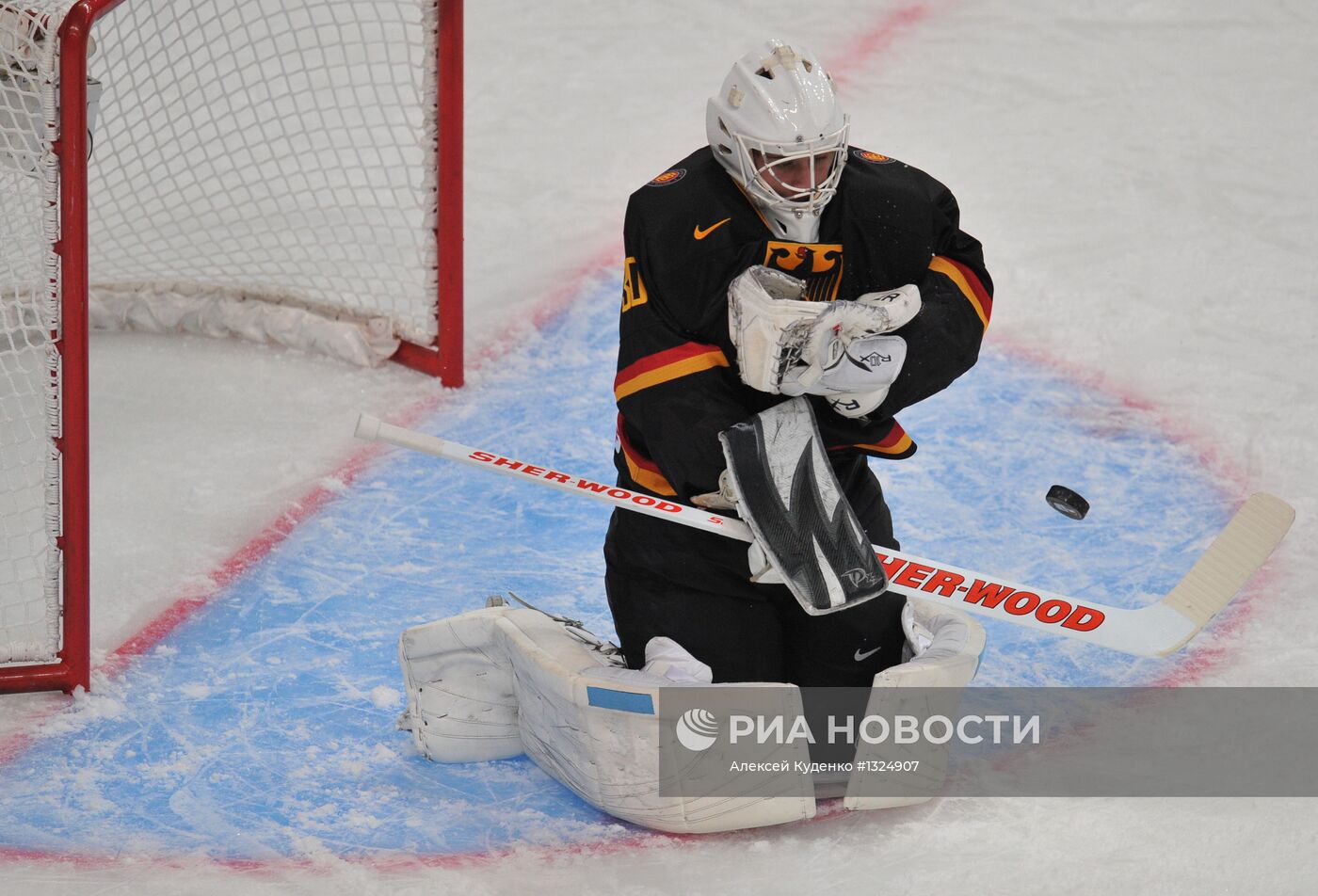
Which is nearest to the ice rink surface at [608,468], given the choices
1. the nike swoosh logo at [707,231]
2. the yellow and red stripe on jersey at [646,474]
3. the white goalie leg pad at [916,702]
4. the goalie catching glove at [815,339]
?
the white goalie leg pad at [916,702]

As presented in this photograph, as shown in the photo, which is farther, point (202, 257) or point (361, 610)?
point (202, 257)

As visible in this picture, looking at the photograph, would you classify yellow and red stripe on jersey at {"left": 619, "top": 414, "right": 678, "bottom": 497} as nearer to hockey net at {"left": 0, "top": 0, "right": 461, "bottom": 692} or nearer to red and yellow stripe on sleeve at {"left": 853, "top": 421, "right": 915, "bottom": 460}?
red and yellow stripe on sleeve at {"left": 853, "top": 421, "right": 915, "bottom": 460}

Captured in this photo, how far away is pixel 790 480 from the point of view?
2.27m

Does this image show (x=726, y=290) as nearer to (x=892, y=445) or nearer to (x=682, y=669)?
(x=892, y=445)

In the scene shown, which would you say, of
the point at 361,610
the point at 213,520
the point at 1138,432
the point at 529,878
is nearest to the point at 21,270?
the point at 213,520

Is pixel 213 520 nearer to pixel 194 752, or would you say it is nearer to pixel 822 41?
pixel 194 752

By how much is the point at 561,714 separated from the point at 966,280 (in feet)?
2.62

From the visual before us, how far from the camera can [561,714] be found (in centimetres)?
226

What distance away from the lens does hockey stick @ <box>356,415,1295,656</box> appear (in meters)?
2.33

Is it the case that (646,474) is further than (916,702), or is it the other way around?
(646,474)

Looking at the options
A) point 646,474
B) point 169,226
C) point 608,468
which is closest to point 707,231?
point 646,474

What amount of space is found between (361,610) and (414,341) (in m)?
0.94

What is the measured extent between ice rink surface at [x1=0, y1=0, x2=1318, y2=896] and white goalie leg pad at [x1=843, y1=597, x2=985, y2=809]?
0.04 meters

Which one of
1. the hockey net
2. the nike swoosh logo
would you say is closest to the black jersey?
the nike swoosh logo
